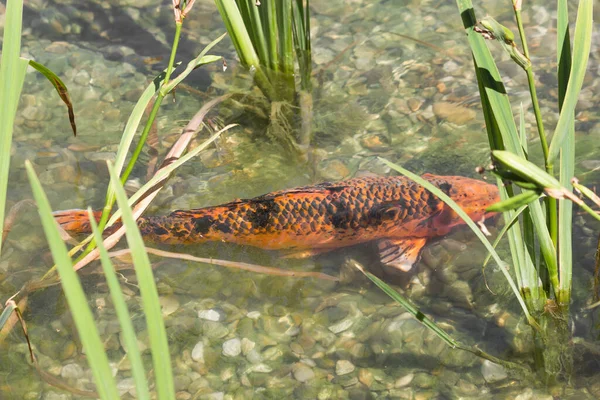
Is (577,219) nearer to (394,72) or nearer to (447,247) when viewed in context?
(447,247)

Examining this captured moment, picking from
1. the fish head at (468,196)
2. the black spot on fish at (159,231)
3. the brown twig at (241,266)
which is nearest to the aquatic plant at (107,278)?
the brown twig at (241,266)

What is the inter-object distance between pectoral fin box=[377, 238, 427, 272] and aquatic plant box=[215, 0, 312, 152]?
953 millimetres

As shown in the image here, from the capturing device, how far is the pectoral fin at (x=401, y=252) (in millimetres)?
3588

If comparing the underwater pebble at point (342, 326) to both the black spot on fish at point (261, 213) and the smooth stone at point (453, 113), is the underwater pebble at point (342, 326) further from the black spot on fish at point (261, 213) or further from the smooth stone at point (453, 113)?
the smooth stone at point (453, 113)

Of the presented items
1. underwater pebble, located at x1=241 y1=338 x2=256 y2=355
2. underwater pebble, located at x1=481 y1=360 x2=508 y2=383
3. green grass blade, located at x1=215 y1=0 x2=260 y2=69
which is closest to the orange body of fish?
underwater pebble, located at x1=241 y1=338 x2=256 y2=355

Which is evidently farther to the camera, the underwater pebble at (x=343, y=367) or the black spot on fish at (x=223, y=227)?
the black spot on fish at (x=223, y=227)

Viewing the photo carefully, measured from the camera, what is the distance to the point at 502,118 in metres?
2.27

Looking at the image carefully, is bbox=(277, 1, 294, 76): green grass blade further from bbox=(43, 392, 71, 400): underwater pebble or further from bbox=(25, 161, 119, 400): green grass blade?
bbox=(25, 161, 119, 400): green grass blade

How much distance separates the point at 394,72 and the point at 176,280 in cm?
232

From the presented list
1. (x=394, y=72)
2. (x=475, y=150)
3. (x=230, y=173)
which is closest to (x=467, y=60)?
(x=394, y=72)

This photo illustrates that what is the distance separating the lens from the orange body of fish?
356cm

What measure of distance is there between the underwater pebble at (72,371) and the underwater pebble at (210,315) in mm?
630

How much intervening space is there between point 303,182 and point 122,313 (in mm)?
2691

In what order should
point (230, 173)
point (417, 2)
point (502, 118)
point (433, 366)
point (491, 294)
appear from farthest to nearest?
point (417, 2) < point (230, 173) < point (491, 294) < point (433, 366) < point (502, 118)
